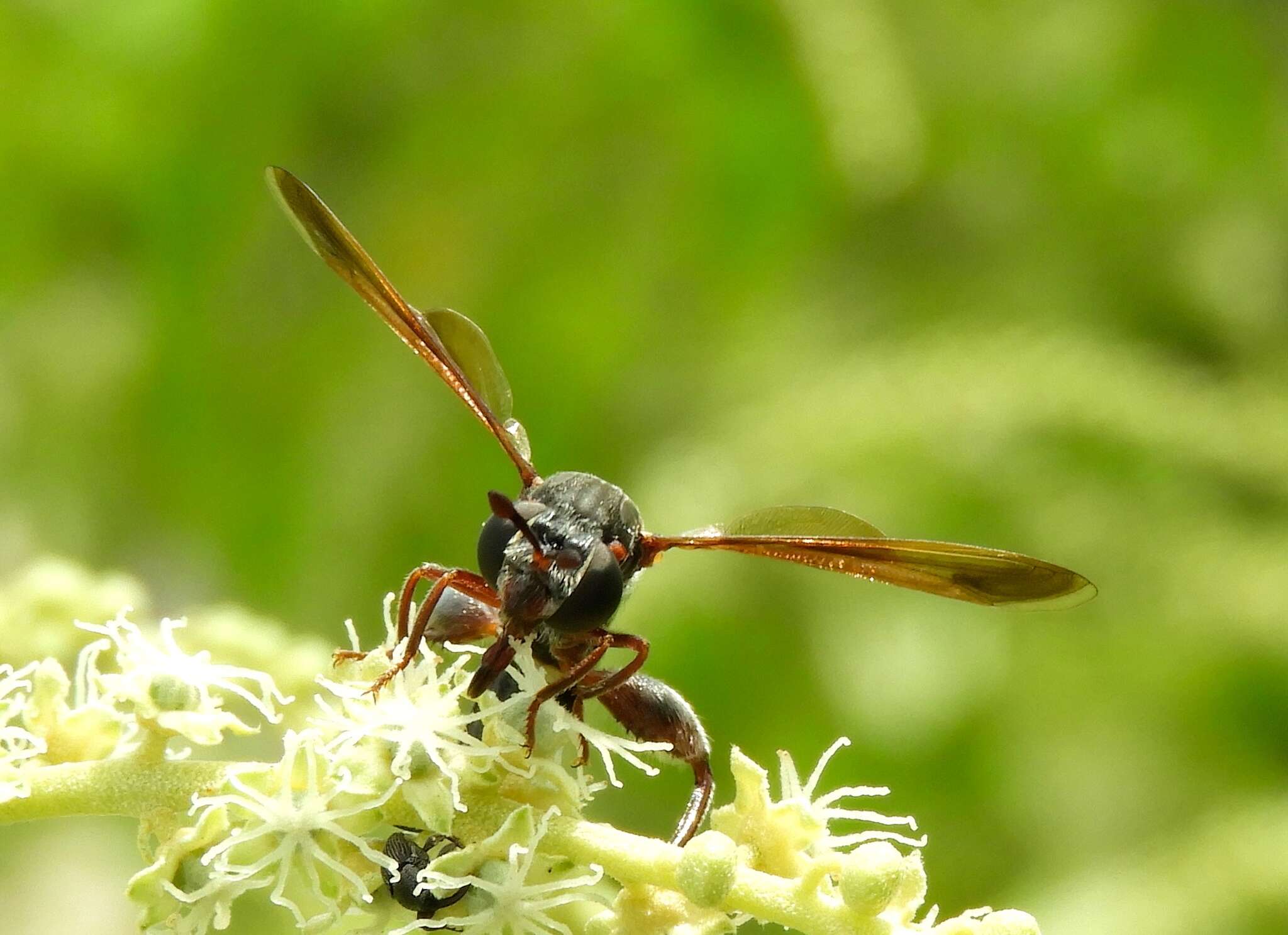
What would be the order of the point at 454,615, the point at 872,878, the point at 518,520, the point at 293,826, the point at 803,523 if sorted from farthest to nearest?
the point at 803,523
the point at 454,615
the point at 518,520
the point at 293,826
the point at 872,878

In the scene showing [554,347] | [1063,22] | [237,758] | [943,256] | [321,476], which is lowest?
[237,758]

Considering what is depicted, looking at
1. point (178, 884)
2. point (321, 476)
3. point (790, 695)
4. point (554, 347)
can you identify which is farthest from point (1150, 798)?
point (178, 884)

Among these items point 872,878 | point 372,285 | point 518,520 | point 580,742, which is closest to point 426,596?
point 518,520

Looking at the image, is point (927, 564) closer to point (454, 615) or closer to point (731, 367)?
point (454, 615)

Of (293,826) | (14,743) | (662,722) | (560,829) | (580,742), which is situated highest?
(662,722)

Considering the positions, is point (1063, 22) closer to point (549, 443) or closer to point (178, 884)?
point (549, 443)

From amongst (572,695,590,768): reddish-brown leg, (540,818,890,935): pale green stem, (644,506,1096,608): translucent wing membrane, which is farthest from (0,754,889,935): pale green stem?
(644,506,1096,608): translucent wing membrane

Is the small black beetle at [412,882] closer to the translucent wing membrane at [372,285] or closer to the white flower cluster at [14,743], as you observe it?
the white flower cluster at [14,743]
